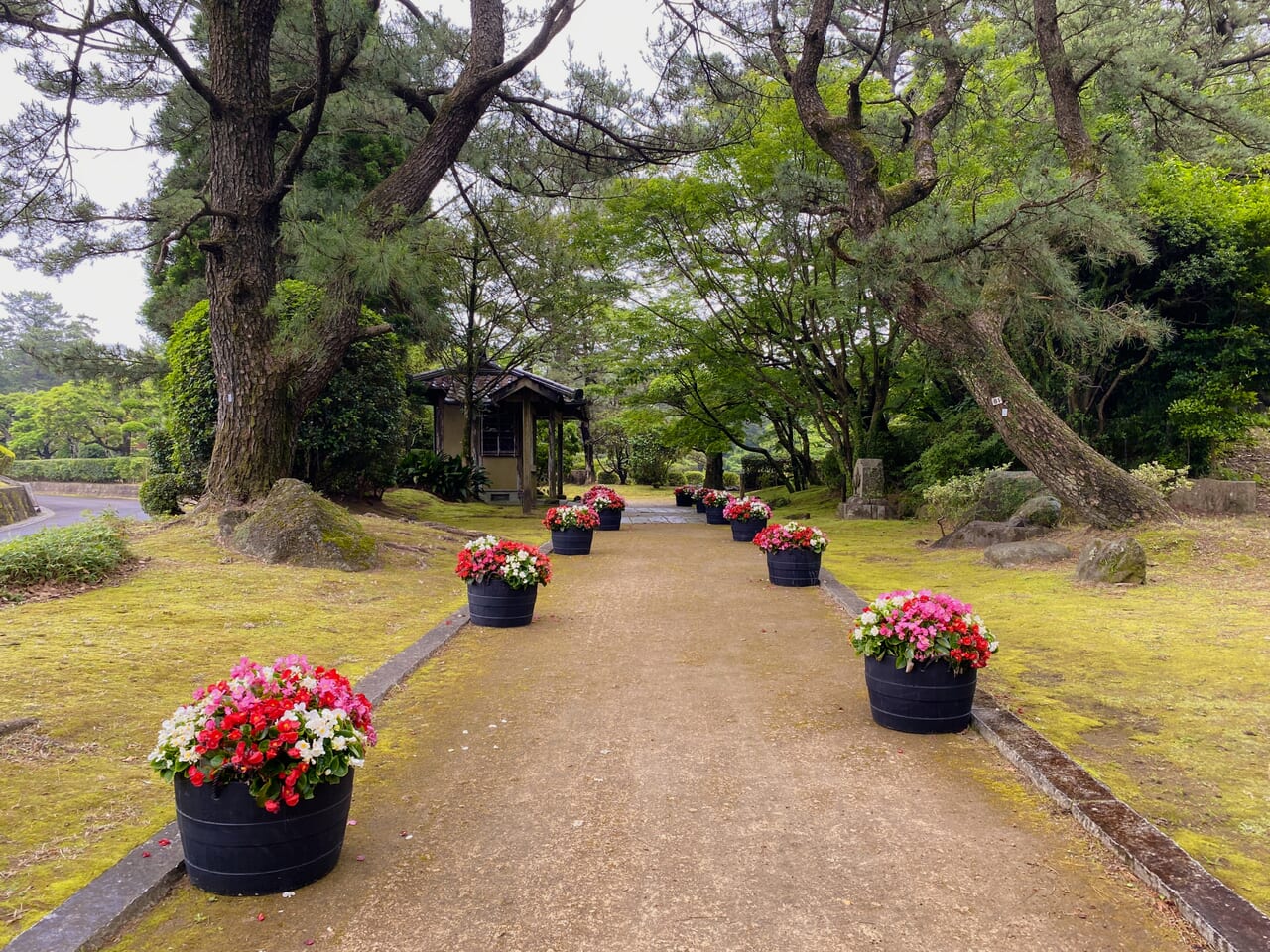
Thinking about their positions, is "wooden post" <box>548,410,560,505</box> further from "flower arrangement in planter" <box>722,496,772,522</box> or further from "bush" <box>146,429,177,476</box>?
"bush" <box>146,429,177,476</box>

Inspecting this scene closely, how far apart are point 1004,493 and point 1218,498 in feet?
8.29

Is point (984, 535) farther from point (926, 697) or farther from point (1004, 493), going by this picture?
point (926, 697)

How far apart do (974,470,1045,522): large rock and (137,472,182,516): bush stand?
11.7 meters

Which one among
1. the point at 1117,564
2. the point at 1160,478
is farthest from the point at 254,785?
the point at 1160,478

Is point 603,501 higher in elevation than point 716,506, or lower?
higher

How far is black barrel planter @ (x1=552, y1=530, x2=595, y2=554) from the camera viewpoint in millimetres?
10492

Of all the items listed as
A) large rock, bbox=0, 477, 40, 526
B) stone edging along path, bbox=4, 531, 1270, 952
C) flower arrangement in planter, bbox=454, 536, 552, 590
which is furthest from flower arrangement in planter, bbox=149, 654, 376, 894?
large rock, bbox=0, 477, 40, 526

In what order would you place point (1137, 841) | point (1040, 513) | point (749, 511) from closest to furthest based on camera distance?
1. point (1137, 841)
2. point (1040, 513)
3. point (749, 511)

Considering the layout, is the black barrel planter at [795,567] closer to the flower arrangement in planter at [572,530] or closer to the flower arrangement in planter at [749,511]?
the flower arrangement in planter at [572,530]

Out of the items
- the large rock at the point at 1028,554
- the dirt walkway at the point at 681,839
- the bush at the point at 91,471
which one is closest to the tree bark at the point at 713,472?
the large rock at the point at 1028,554

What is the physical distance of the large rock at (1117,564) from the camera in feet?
23.2

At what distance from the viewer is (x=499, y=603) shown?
600cm

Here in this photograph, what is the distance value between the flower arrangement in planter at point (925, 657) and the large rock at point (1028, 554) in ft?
18.2

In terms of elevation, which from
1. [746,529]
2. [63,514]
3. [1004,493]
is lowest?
[63,514]
